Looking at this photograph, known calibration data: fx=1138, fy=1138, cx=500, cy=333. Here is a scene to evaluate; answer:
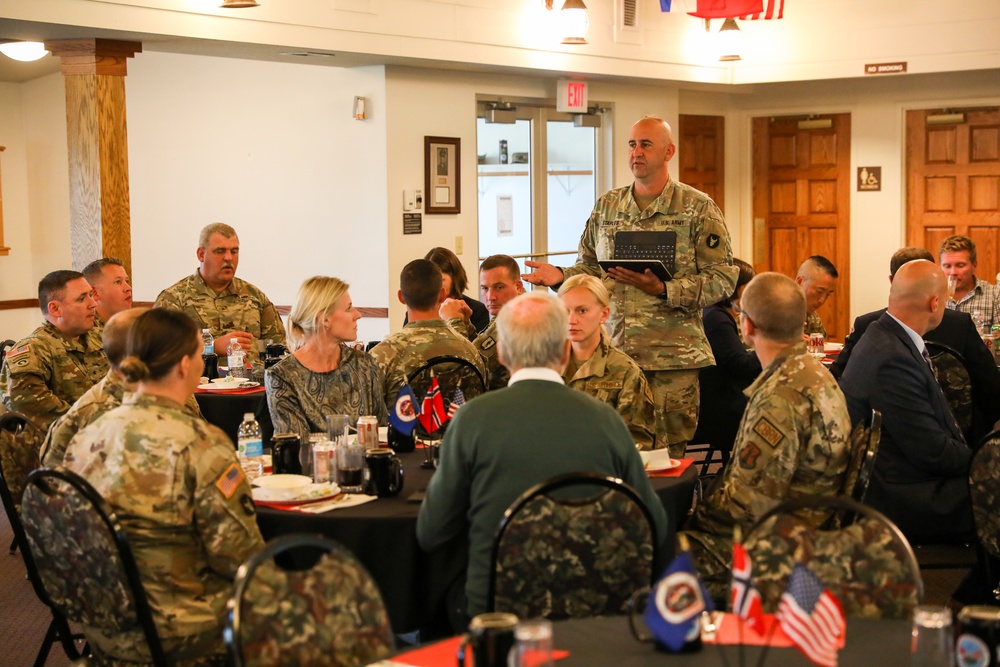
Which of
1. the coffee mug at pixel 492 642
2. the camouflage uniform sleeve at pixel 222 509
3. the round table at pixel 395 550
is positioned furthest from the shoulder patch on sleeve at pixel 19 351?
the coffee mug at pixel 492 642

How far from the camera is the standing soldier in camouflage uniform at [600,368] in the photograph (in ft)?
13.2

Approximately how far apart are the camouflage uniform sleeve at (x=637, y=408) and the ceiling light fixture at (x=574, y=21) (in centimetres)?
529

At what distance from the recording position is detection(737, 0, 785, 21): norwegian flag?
907 cm

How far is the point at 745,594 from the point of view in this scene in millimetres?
1949

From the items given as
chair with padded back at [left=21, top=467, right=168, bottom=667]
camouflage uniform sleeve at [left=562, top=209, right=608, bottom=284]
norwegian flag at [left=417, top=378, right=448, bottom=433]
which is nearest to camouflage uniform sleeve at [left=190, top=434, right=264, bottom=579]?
chair with padded back at [left=21, top=467, right=168, bottom=667]

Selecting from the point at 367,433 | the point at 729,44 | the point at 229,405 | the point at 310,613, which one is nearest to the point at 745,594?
the point at 310,613

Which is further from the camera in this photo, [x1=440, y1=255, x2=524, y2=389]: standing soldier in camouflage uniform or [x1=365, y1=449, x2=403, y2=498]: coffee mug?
[x1=440, y1=255, x2=524, y2=389]: standing soldier in camouflage uniform

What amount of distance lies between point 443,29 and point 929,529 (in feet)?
17.3

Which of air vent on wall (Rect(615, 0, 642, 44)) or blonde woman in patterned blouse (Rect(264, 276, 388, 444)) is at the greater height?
air vent on wall (Rect(615, 0, 642, 44))

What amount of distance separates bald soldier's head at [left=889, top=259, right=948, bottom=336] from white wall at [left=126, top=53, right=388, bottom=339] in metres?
4.82

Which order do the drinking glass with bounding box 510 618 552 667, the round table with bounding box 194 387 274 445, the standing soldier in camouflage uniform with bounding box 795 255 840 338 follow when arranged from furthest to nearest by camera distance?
the standing soldier in camouflage uniform with bounding box 795 255 840 338 → the round table with bounding box 194 387 274 445 → the drinking glass with bounding box 510 618 552 667

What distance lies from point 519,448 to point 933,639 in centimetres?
111

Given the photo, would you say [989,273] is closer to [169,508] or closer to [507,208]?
[507,208]

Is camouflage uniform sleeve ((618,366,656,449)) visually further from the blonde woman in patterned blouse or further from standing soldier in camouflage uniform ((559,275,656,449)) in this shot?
the blonde woman in patterned blouse
